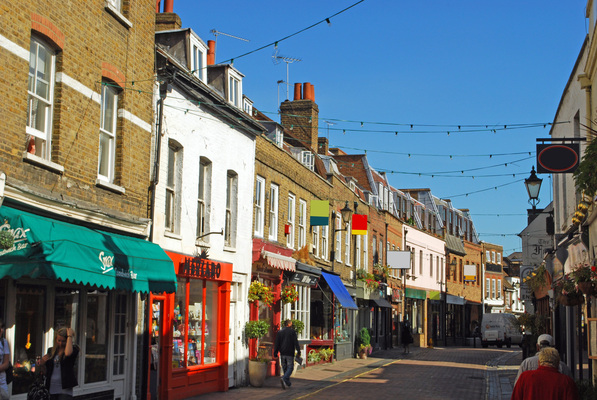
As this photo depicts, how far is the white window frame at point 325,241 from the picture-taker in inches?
1164

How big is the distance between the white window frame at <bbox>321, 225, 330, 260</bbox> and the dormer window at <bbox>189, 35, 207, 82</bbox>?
1214 centimetres

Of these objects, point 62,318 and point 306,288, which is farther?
point 306,288

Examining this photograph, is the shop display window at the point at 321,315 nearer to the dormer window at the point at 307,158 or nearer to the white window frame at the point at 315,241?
the white window frame at the point at 315,241

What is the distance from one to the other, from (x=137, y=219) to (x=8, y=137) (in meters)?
4.31

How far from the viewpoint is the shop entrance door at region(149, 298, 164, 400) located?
15.8 m

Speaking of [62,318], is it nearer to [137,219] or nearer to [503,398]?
[137,219]

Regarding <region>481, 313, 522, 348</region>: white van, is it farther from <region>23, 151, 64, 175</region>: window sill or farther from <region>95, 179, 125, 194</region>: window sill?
<region>23, 151, 64, 175</region>: window sill

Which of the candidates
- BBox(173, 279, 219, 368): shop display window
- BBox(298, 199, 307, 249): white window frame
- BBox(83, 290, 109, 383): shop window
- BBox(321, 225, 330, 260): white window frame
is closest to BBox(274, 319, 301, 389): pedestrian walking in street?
BBox(173, 279, 219, 368): shop display window

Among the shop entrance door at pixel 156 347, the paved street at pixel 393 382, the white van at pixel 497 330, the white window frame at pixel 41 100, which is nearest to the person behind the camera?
the white window frame at pixel 41 100

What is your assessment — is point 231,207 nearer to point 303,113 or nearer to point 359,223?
point 359,223

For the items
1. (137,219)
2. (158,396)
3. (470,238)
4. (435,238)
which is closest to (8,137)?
(137,219)

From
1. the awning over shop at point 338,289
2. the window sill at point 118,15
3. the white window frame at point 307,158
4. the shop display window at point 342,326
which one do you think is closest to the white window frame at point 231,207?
the window sill at point 118,15

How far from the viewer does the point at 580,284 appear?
41.6 ft

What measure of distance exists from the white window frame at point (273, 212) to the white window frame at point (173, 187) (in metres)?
6.82
